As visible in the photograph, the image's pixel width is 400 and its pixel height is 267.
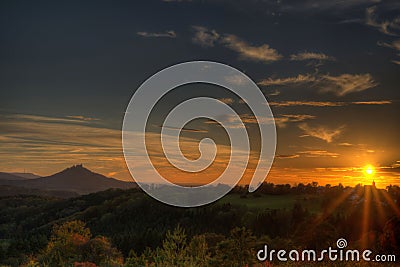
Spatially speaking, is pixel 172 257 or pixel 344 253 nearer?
pixel 172 257

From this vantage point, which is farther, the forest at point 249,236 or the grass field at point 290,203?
the grass field at point 290,203

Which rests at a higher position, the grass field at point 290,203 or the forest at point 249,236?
the grass field at point 290,203

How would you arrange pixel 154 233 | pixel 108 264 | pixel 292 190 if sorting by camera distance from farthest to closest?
pixel 292 190, pixel 154 233, pixel 108 264

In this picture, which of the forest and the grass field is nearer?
the forest

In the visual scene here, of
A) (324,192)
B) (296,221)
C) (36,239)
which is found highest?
(324,192)

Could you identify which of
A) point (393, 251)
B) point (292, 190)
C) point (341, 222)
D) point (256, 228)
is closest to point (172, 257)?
point (393, 251)

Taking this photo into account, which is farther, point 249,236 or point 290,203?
point 290,203

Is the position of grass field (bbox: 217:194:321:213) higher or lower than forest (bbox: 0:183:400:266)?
higher

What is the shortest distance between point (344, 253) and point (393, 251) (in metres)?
2.19

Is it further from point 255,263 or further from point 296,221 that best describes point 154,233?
point 255,263

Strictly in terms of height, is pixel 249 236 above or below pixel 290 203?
below

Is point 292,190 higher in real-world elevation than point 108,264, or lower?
higher

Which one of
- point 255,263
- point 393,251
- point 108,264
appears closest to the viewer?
point 108,264

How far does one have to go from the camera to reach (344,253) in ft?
65.0
